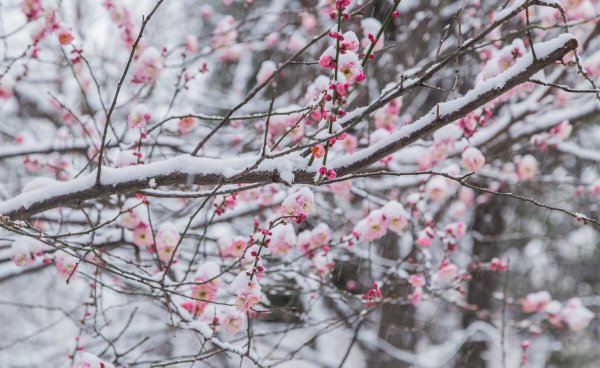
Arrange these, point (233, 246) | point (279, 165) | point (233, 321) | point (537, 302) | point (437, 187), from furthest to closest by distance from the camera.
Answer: point (537, 302) < point (437, 187) < point (233, 246) < point (233, 321) < point (279, 165)

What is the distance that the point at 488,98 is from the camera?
1596 mm

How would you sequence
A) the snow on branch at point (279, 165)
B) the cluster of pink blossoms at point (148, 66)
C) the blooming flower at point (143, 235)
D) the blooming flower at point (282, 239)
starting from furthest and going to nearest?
the cluster of pink blossoms at point (148, 66) → the blooming flower at point (143, 235) → the blooming flower at point (282, 239) → the snow on branch at point (279, 165)

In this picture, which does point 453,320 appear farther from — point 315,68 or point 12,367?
Result: point 12,367

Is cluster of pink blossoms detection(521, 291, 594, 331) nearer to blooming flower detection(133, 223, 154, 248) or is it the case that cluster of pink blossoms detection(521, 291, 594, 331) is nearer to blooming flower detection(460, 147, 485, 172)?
blooming flower detection(460, 147, 485, 172)

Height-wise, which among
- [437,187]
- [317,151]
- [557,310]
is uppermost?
[437,187]

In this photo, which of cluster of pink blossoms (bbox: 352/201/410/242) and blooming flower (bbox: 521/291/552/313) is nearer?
cluster of pink blossoms (bbox: 352/201/410/242)

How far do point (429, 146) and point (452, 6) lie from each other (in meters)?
3.24

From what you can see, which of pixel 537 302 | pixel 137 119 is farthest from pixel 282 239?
pixel 537 302

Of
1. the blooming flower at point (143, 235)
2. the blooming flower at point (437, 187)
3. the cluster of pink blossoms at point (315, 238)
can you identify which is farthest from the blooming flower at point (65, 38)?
the blooming flower at point (437, 187)

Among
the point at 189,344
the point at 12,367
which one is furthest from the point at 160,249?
the point at 189,344

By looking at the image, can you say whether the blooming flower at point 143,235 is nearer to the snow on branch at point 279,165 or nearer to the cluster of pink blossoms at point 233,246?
the cluster of pink blossoms at point 233,246

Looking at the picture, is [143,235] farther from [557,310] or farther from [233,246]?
[557,310]

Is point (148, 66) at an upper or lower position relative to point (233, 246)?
upper

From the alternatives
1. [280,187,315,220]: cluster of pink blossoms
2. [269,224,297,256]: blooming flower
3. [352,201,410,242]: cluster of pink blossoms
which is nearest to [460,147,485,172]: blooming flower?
[352,201,410,242]: cluster of pink blossoms
